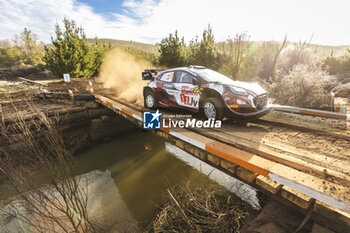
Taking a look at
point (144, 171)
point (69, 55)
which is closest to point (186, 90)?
point (144, 171)

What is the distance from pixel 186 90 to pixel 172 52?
38.4 ft

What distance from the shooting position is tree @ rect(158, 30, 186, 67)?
1563 cm

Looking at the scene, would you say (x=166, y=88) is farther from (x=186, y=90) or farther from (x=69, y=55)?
(x=69, y=55)

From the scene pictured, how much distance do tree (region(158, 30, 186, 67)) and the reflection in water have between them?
29.5 feet

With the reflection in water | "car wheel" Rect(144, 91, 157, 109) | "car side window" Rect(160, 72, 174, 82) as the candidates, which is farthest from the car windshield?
the reflection in water

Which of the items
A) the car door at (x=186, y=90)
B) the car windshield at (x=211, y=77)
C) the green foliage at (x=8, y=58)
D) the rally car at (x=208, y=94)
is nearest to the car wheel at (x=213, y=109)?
the rally car at (x=208, y=94)

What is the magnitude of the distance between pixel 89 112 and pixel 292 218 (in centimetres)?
995

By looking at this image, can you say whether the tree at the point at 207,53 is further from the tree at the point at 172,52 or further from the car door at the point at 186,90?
the car door at the point at 186,90

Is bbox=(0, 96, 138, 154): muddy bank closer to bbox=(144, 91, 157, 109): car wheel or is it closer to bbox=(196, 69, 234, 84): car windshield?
bbox=(144, 91, 157, 109): car wheel

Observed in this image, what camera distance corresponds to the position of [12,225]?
16.1 feet

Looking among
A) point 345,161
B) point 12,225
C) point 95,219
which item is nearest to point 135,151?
point 95,219

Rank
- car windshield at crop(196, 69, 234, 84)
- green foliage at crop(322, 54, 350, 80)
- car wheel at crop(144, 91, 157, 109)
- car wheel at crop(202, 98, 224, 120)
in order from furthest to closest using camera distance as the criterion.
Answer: green foliage at crop(322, 54, 350, 80)
car wheel at crop(144, 91, 157, 109)
car windshield at crop(196, 69, 234, 84)
car wheel at crop(202, 98, 224, 120)

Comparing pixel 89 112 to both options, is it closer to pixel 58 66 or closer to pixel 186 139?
pixel 186 139

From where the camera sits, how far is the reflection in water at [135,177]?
520 cm
